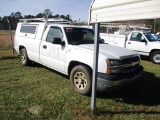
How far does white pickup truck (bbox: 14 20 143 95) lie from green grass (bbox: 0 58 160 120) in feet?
1.38

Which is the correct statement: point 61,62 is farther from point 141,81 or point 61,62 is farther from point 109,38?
point 109,38

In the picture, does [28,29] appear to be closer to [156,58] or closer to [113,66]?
[113,66]

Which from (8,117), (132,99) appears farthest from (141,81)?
(8,117)

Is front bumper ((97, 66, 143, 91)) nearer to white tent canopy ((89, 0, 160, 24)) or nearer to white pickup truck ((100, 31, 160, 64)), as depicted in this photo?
white tent canopy ((89, 0, 160, 24))

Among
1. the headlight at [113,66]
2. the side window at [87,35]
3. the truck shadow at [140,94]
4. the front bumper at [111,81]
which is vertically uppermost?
the side window at [87,35]

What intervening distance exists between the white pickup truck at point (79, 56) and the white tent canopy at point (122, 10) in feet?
4.03

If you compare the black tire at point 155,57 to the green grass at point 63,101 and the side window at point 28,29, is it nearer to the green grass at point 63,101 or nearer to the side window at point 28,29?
the green grass at point 63,101

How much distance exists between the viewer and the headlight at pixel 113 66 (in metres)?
4.39

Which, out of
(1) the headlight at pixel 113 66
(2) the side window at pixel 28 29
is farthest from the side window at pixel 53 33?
(1) the headlight at pixel 113 66

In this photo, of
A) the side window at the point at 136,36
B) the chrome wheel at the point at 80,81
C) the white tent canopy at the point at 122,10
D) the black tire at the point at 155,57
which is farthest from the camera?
the side window at the point at 136,36

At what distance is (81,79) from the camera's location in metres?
4.98

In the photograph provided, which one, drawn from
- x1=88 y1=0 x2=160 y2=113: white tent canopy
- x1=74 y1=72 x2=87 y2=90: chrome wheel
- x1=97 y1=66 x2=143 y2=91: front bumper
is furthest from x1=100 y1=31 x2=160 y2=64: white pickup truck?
x1=88 y1=0 x2=160 y2=113: white tent canopy

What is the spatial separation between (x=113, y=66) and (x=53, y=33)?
8.56 ft

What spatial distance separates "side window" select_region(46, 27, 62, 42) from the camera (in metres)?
6.02
